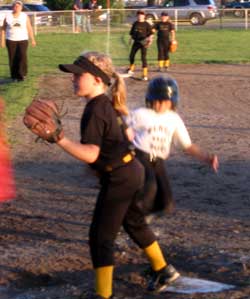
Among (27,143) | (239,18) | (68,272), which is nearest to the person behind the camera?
(68,272)

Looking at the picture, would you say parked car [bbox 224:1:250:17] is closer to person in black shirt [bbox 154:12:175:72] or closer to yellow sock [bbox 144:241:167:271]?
person in black shirt [bbox 154:12:175:72]

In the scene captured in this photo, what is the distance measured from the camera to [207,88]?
19594 mm

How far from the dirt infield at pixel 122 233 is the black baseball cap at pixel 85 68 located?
39.4 inches

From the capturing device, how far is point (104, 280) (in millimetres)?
5703

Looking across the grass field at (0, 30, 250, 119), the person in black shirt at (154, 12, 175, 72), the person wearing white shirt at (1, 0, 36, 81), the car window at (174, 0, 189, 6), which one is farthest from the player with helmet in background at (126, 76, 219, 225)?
the car window at (174, 0, 189, 6)

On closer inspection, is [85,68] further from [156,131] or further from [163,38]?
[163,38]

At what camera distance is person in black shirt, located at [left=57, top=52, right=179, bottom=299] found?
5.50m

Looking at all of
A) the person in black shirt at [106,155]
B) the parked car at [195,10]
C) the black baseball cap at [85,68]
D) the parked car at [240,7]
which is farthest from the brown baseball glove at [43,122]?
the parked car at [195,10]

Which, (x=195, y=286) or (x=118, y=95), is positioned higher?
(x=118, y=95)

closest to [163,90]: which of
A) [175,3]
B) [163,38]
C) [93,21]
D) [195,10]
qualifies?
[163,38]

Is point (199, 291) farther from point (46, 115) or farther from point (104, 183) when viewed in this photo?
point (46, 115)

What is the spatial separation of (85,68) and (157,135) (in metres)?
1.11

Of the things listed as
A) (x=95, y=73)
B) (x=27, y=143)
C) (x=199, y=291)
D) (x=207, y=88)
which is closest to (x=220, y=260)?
(x=199, y=291)

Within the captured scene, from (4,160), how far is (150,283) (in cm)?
223
